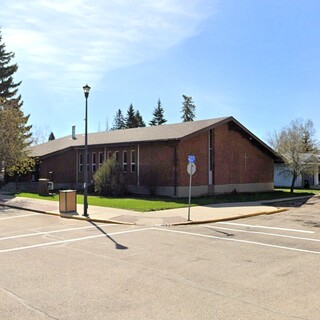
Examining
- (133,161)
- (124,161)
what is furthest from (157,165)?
A: (124,161)

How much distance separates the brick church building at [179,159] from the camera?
25844mm

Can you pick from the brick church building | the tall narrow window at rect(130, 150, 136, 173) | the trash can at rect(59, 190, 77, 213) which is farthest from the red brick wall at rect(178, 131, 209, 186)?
the trash can at rect(59, 190, 77, 213)

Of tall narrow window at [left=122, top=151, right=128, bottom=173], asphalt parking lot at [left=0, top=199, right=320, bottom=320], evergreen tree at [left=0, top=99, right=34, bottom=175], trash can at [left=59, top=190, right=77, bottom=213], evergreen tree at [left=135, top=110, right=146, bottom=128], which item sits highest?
evergreen tree at [left=135, top=110, right=146, bottom=128]

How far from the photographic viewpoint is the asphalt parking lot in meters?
5.49

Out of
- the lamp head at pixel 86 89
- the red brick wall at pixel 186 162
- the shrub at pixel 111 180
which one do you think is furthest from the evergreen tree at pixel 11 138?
the lamp head at pixel 86 89

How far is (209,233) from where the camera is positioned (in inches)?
507

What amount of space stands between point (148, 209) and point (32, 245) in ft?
28.3

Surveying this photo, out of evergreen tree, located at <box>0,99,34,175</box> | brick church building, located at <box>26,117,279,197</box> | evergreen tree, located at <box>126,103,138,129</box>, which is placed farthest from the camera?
evergreen tree, located at <box>126,103,138,129</box>

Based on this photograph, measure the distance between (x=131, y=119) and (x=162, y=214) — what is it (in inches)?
2587

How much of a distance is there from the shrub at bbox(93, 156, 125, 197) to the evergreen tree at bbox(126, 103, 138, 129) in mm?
54082

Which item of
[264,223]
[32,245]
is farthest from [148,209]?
[32,245]

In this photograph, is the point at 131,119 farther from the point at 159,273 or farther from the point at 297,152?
the point at 159,273

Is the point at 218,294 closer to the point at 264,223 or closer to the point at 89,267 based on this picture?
the point at 89,267

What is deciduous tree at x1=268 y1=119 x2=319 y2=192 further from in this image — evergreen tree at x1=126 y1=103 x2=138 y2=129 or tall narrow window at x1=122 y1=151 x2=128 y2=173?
evergreen tree at x1=126 y1=103 x2=138 y2=129
